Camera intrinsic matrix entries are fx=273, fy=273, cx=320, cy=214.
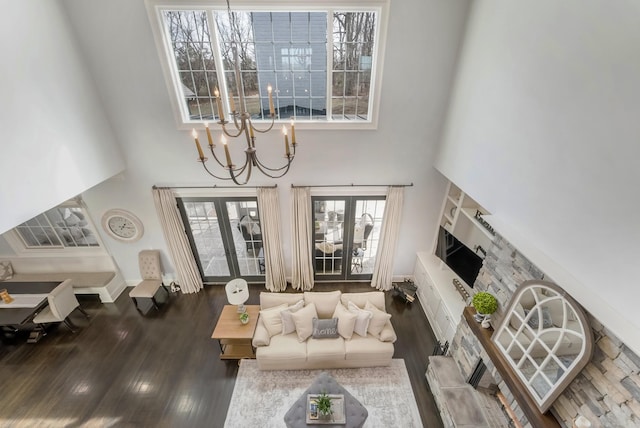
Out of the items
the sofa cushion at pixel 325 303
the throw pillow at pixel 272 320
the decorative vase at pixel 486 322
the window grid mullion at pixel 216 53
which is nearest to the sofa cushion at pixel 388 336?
the sofa cushion at pixel 325 303

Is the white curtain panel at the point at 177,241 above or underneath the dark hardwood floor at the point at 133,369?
above

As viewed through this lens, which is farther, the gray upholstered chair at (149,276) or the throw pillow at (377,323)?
the gray upholstered chair at (149,276)

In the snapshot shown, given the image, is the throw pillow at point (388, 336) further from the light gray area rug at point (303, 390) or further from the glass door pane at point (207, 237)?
the glass door pane at point (207, 237)

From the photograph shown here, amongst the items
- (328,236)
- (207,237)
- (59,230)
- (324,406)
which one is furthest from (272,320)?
(59,230)

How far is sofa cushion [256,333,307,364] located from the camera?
4.20m

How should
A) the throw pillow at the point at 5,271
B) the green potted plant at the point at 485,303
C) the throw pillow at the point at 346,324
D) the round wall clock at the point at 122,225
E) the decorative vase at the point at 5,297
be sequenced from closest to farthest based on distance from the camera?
the green potted plant at the point at 485,303, the throw pillow at the point at 346,324, the decorative vase at the point at 5,297, the round wall clock at the point at 122,225, the throw pillow at the point at 5,271

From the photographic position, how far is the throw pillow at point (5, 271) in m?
5.74

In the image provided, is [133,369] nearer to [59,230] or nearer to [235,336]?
[235,336]

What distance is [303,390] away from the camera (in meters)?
4.13

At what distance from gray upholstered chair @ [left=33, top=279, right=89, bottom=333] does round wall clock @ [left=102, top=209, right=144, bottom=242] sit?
1108mm

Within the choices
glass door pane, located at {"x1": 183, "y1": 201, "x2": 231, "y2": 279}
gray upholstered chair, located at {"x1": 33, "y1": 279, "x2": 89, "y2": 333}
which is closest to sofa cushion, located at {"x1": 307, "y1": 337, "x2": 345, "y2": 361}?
glass door pane, located at {"x1": 183, "y1": 201, "x2": 231, "y2": 279}

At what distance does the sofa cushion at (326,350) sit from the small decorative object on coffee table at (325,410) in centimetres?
73

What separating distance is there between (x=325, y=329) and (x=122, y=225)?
4.49 metres

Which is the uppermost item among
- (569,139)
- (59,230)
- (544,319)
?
(569,139)
